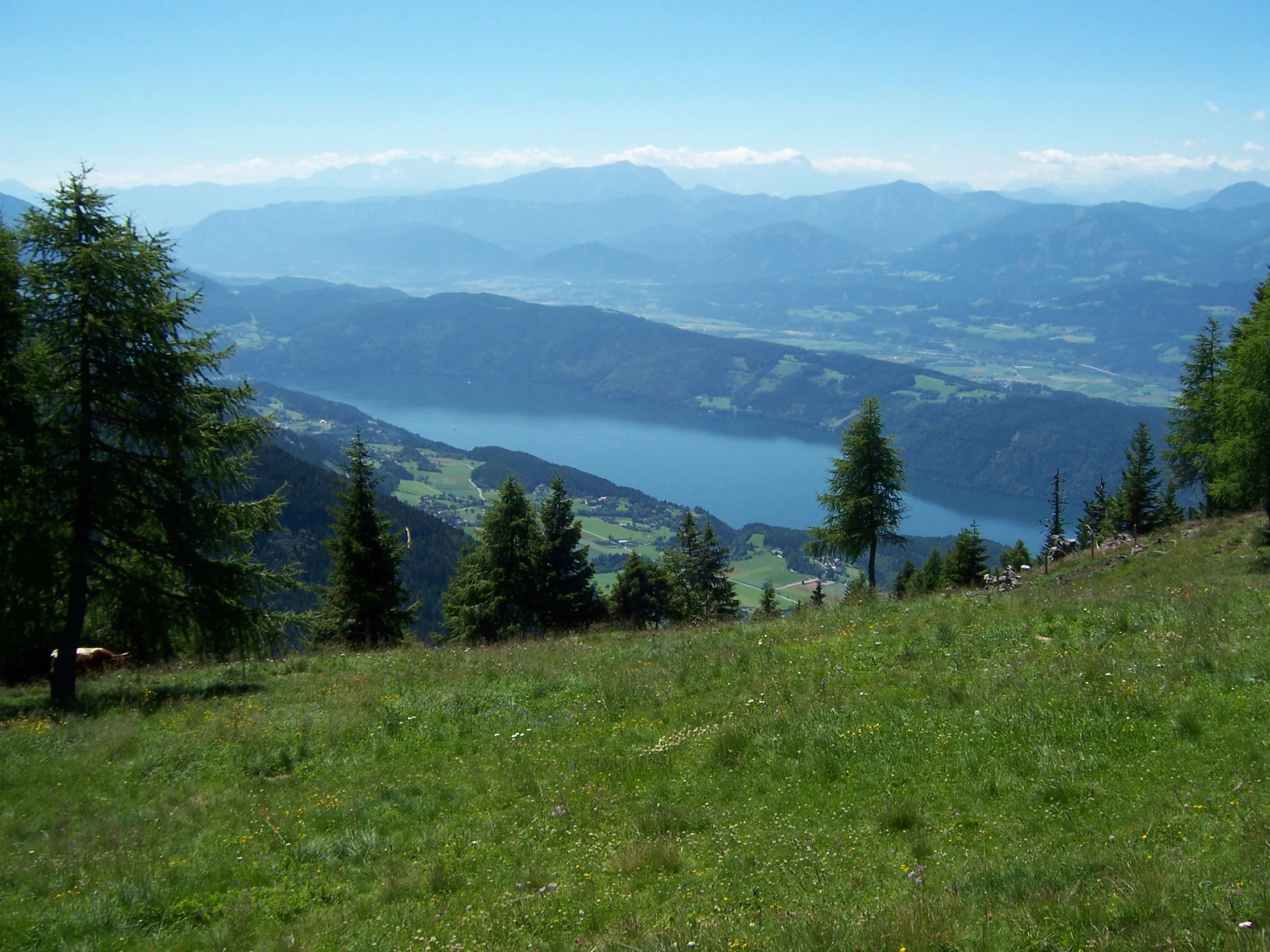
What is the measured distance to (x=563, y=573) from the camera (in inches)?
1382

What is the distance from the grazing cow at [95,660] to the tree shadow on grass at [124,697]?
74.2 inches

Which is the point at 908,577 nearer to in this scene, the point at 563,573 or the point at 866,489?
the point at 866,489

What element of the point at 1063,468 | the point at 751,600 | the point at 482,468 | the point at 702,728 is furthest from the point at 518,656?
the point at 1063,468

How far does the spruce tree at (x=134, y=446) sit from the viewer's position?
13.9 m

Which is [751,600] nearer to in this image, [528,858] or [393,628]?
[393,628]

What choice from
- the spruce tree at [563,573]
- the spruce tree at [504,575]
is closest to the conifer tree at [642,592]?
the spruce tree at [563,573]

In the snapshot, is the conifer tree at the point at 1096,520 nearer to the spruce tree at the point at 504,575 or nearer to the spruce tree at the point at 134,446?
the spruce tree at the point at 504,575

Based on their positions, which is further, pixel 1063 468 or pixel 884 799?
pixel 1063 468

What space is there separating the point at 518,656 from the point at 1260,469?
2197cm

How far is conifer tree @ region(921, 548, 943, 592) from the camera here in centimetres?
4818

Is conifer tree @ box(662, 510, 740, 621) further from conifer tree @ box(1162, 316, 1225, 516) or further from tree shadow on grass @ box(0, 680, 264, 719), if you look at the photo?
tree shadow on grass @ box(0, 680, 264, 719)

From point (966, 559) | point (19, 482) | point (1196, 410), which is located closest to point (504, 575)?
point (19, 482)

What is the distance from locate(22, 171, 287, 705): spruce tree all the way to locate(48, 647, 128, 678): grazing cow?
183 centimetres

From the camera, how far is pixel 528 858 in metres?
7.41
